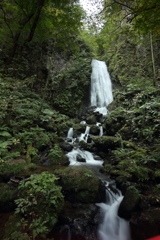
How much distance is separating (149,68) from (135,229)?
1336 cm

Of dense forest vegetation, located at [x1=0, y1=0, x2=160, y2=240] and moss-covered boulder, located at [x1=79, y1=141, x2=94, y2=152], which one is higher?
dense forest vegetation, located at [x1=0, y1=0, x2=160, y2=240]

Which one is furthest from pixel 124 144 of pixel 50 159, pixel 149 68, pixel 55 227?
pixel 149 68

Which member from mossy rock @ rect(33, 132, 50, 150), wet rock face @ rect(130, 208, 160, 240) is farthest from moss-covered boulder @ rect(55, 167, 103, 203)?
mossy rock @ rect(33, 132, 50, 150)

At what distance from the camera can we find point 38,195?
334cm

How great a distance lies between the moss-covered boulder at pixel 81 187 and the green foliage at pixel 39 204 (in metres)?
0.90

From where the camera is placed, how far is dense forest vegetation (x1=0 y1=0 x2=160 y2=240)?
3.34 m

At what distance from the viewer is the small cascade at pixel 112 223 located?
361cm

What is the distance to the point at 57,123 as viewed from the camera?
11531 mm

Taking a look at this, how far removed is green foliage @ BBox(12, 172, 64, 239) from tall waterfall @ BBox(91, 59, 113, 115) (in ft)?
42.3

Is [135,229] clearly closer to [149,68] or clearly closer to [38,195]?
[38,195]

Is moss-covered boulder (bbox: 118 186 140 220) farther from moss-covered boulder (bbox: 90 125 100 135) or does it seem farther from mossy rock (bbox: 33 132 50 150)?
moss-covered boulder (bbox: 90 125 100 135)

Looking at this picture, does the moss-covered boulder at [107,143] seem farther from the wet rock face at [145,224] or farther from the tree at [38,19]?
the tree at [38,19]

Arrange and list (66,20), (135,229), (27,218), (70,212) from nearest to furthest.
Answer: (27,218) < (135,229) < (70,212) < (66,20)

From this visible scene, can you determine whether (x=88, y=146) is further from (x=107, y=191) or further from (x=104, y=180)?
(x=107, y=191)
